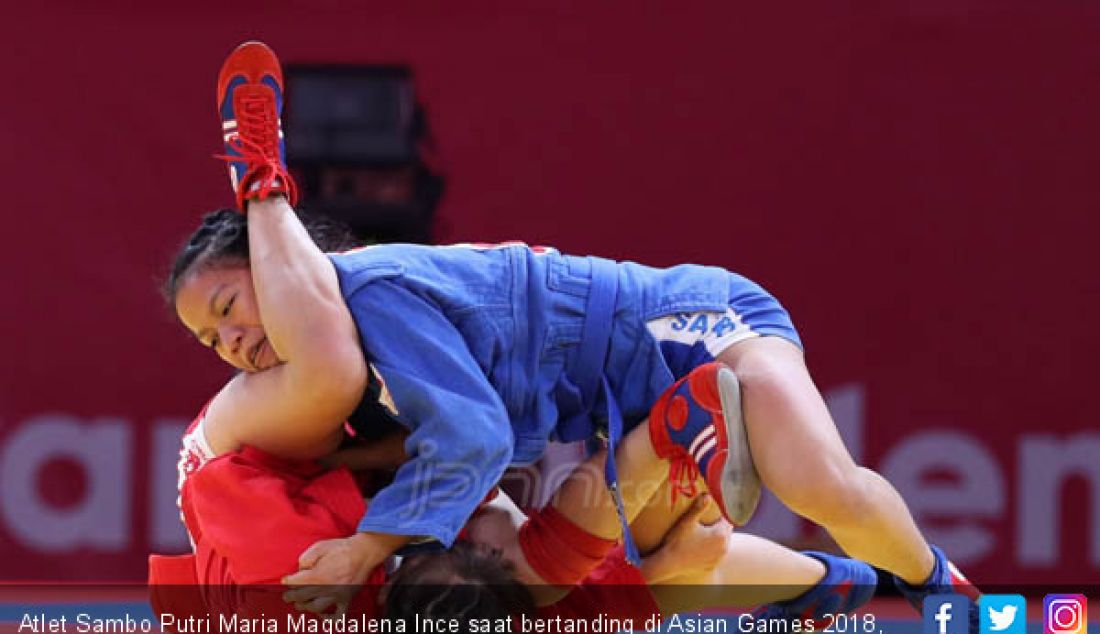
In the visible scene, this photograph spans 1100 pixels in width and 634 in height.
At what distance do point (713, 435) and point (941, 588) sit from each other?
1.75 ft

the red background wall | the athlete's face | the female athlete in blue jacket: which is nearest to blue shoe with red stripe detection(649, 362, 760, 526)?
the female athlete in blue jacket

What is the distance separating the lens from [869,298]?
4.53 m

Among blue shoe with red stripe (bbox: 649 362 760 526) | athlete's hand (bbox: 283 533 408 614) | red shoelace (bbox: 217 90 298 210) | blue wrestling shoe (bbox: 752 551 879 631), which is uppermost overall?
red shoelace (bbox: 217 90 298 210)

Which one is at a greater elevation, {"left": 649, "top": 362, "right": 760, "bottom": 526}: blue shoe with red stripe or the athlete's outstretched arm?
the athlete's outstretched arm

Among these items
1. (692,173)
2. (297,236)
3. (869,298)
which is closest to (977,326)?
(869,298)

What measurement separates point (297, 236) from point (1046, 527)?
2.22 metres

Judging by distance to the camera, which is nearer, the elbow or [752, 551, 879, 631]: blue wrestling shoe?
the elbow

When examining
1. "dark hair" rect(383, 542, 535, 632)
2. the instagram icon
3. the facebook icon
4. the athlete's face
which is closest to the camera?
"dark hair" rect(383, 542, 535, 632)

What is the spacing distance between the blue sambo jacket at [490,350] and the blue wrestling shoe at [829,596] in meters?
0.53

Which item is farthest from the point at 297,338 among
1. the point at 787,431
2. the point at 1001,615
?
the point at 1001,615

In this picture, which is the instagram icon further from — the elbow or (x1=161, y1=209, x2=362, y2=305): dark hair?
(x1=161, y1=209, x2=362, y2=305): dark hair

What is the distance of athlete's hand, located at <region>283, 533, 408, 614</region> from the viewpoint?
310cm

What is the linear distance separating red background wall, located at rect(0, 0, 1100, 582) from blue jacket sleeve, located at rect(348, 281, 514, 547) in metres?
1.33

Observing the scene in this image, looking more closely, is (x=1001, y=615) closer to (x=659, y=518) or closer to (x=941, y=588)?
(x=941, y=588)
